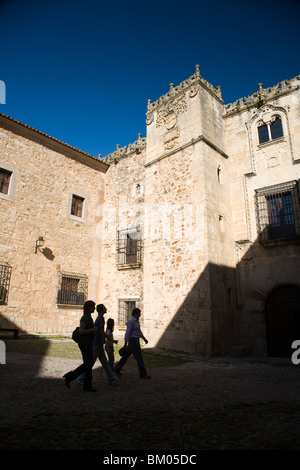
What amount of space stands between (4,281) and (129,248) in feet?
17.0

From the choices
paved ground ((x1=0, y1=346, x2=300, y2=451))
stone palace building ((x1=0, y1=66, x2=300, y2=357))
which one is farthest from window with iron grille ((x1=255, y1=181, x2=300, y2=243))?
paved ground ((x1=0, y1=346, x2=300, y2=451))

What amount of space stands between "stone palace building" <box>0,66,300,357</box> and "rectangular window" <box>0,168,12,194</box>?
43 mm

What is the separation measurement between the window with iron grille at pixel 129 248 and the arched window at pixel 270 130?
618 cm

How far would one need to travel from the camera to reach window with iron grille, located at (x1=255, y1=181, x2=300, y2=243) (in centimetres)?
1045

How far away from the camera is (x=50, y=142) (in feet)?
45.7

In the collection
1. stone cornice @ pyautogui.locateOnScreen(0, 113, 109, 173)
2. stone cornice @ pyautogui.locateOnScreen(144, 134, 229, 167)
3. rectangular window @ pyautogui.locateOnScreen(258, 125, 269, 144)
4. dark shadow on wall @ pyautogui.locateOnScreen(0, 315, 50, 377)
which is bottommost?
dark shadow on wall @ pyautogui.locateOnScreen(0, 315, 50, 377)

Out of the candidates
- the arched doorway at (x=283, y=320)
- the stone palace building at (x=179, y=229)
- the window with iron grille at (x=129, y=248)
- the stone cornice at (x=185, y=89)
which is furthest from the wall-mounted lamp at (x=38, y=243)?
the arched doorway at (x=283, y=320)

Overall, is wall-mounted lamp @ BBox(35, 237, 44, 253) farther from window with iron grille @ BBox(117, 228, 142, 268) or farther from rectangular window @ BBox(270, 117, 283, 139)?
rectangular window @ BBox(270, 117, 283, 139)

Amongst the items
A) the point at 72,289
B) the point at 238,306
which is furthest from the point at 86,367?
the point at 72,289

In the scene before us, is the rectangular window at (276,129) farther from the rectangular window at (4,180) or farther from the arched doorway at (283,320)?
the rectangular window at (4,180)

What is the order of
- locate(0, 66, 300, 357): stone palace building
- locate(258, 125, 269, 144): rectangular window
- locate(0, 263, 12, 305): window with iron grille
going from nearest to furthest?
locate(0, 66, 300, 357): stone palace building → locate(0, 263, 12, 305): window with iron grille → locate(258, 125, 269, 144): rectangular window

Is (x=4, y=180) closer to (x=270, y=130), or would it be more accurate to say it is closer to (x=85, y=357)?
(x=85, y=357)

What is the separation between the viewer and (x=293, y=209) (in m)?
10.5
